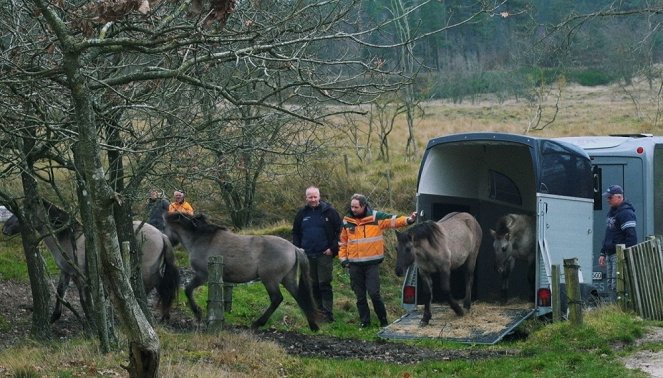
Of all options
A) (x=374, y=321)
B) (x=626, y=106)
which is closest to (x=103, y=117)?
(x=374, y=321)

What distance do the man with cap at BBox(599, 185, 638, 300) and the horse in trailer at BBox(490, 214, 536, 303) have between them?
1.15m

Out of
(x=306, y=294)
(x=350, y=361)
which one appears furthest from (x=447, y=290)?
(x=350, y=361)

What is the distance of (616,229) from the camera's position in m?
16.8

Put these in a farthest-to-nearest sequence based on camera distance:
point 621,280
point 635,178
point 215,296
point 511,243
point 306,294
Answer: point 635,178
point 511,243
point 306,294
point 621,280
point 215,296

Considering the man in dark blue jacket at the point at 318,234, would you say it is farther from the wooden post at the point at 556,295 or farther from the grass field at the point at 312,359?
the wooden post at the point at 556,295

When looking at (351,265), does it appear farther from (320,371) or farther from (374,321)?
(320,371)

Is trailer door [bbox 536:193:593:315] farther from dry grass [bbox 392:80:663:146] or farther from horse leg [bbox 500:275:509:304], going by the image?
dry grass [bbox 392:80:663:146]

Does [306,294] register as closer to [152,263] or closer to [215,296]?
[152,263]

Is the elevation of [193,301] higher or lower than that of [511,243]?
lower

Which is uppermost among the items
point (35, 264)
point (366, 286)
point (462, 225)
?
point (462, 225)

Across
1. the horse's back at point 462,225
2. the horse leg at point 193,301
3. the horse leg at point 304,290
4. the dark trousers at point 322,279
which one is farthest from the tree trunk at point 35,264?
the horse's back at point 462,225

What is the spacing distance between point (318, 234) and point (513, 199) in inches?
147

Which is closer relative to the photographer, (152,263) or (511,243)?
(152,263)

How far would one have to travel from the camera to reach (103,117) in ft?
33.7
